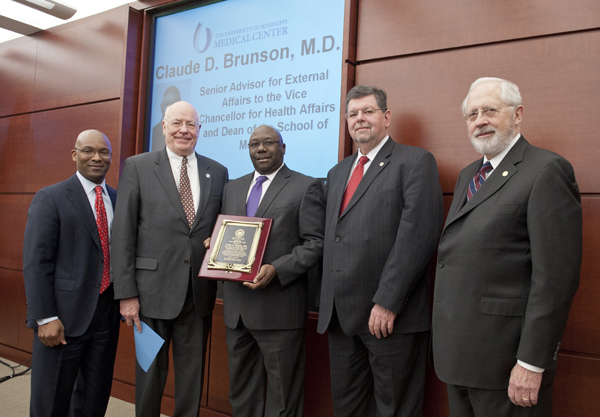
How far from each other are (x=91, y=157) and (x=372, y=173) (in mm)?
1536

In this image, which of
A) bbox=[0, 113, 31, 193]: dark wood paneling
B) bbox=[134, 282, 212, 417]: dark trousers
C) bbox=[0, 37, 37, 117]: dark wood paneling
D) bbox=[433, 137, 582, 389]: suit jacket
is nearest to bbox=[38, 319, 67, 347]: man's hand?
bbox=[134, 282, 212, 417]: dark trousers

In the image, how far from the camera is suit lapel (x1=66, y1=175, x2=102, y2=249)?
2.36 metres

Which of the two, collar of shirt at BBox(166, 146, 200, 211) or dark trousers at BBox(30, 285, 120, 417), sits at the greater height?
collar of shirt at BBox(166, 146, 200, 211)

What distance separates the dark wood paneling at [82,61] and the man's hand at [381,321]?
9.21 ft

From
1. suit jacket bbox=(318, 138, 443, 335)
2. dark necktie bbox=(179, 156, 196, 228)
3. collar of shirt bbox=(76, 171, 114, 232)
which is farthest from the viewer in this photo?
collar of shirt bbox=(76, 171, 114, 232)

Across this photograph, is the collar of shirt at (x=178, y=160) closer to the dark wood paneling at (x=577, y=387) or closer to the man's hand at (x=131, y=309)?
the man's hand at (x=131, y=309)

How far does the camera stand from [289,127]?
2.96 m

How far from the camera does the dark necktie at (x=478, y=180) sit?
1.70 meters

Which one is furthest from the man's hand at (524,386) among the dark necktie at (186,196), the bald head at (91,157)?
the bald head at (91,157)

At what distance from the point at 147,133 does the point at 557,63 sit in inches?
112

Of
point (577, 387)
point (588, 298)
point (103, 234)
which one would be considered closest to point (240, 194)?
point (103, 234)

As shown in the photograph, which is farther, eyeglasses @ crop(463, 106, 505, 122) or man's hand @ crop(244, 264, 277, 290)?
man's hand @ crop(244, 264, 277, 290)

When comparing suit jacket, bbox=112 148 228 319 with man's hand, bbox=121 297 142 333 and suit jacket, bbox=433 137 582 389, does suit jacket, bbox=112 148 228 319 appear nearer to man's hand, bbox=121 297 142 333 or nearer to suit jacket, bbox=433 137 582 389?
man's hand, bbox=121 297 142 333

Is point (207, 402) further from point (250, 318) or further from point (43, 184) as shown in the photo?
point (43, 184)
